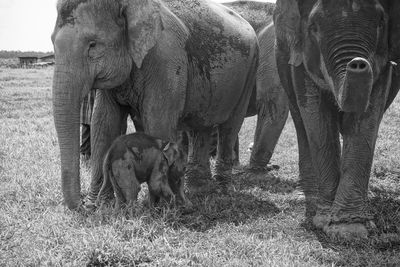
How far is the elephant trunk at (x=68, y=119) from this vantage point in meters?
4.21

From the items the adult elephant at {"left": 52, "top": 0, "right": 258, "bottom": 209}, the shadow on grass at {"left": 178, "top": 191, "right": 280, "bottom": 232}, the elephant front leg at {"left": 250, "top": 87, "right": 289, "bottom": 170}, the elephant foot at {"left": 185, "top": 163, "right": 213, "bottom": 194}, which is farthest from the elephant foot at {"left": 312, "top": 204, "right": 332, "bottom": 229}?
the elephant front leg at {"left": 250, "top": 87, "right": 289, "bottom": 170}

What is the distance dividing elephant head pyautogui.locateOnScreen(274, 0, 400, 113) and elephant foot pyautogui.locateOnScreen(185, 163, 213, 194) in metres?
2.21

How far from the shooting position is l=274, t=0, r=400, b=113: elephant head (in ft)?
11.1

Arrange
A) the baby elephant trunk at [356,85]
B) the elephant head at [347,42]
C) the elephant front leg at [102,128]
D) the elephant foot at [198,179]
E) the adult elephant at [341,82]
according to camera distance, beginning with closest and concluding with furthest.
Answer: the baby elephant trunk at [356,85] < the elephant head at [347,42] < the adult elephant at [341,82] < the elephant front leg at [102,128] < the elephant foot at [198,179]

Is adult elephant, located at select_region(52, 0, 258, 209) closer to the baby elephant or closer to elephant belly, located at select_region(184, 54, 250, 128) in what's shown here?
elephant belly, located at select_region(184, 54, 250, 128)

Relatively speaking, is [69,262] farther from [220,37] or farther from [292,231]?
[220,37]

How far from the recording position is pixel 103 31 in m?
4.35

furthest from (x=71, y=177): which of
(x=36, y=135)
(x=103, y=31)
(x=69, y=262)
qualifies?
(x=36, y=135)

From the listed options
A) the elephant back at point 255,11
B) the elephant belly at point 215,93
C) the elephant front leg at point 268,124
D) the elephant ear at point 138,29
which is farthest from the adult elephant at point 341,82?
the elephant back at point 255,11

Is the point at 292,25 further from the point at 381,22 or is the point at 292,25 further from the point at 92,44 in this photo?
the point at 92,44

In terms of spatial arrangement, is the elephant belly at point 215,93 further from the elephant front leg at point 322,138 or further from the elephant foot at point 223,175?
the elephant front leg at point 322,138

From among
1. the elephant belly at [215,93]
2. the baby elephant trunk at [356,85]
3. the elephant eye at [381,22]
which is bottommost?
the elephant belly at [215,93]

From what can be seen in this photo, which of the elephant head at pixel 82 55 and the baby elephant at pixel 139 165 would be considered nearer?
the elephant head at pixel 82 55

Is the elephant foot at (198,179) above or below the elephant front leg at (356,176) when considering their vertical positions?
below
